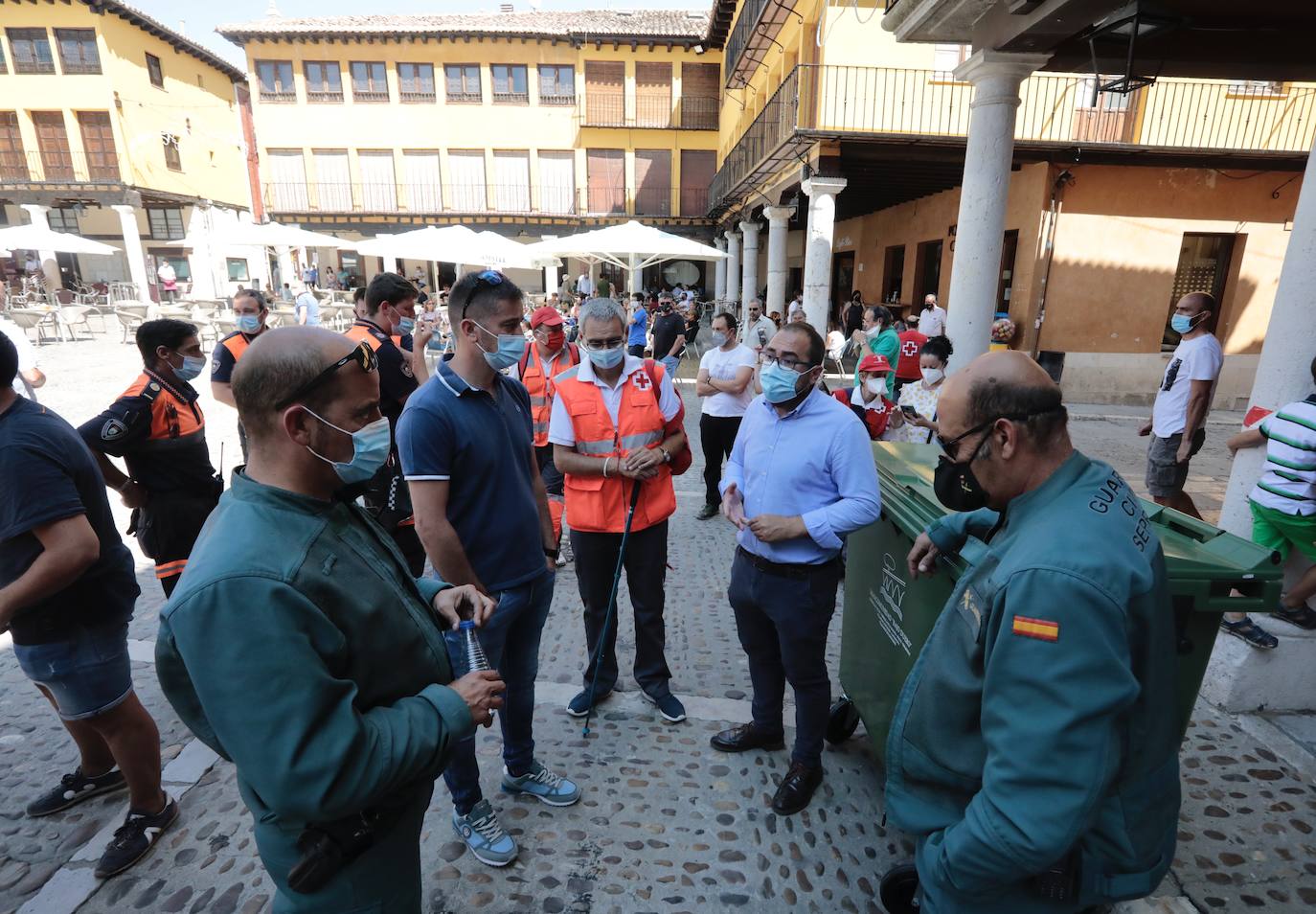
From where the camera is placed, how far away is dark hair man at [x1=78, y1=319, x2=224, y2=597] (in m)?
3.06

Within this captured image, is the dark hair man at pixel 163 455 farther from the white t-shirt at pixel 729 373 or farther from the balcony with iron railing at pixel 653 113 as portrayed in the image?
the balcony with iron railing at pixel 653 113


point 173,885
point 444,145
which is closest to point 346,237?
point 444,145

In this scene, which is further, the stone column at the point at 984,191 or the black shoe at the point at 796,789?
the stone column at the point at 984,191

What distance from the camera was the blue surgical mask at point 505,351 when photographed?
8.52 ft

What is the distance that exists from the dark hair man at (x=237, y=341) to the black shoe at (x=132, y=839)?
5.77 feet

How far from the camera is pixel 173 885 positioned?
245cm

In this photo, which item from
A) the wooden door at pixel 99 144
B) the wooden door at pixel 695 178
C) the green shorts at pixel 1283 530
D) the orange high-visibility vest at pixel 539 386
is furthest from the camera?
the wooden door at pixel 695 178

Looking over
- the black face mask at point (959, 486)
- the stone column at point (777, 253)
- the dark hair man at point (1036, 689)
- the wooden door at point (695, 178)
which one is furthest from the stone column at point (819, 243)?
the wooden door at point (695, 178)

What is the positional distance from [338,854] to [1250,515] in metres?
4.51

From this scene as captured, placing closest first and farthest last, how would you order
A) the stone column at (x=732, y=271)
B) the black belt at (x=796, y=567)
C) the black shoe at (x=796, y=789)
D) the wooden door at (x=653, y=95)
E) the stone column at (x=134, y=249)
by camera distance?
the black belt at (x=796, y=567) → the black shoe at (x=796, y=789) → the stone column at (x=732, y=271) → the stone column at (x=134, y=249) → the wooden door at (x=653, y=95)

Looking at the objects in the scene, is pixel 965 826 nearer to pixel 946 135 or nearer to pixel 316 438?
pixel 316 438

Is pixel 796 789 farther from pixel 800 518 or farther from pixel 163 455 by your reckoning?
pixel 163 455

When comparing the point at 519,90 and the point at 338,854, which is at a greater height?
the point at 519,90

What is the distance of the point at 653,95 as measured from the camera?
29.0 m
